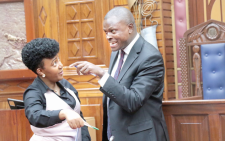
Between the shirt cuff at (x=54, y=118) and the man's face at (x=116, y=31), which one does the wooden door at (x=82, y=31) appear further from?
the shirt cuff at (x=54, y=118)

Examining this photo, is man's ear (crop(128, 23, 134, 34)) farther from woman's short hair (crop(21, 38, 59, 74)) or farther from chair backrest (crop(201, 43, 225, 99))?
chair backrest (crop(201, 43, 225, 99))

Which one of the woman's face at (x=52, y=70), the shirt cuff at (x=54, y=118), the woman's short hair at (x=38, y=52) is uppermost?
the woman's short hair at (x=38, y=52)

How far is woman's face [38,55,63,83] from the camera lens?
1.85 m

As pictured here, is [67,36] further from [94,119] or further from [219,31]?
[219,31]

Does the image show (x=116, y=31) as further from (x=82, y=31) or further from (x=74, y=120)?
(x=82, y=31)

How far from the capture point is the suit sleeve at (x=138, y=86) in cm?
165

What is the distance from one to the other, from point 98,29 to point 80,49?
1.12ft

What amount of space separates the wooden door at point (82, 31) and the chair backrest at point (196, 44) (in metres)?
1.17

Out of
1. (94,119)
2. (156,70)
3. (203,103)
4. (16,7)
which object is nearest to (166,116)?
(203,103)

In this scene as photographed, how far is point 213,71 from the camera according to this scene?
3.87 metres

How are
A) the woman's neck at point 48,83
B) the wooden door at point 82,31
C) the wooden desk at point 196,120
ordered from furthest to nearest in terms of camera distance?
1. the wooden door at point 82,31
2. the wooden desk at point 196,120
3. the woman's neck at point 48,83

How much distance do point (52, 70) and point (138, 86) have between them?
0.56 metres

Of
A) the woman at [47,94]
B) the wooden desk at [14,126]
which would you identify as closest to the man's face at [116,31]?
the woman at [47,94]

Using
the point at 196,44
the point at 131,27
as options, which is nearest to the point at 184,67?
the point at 196,44
